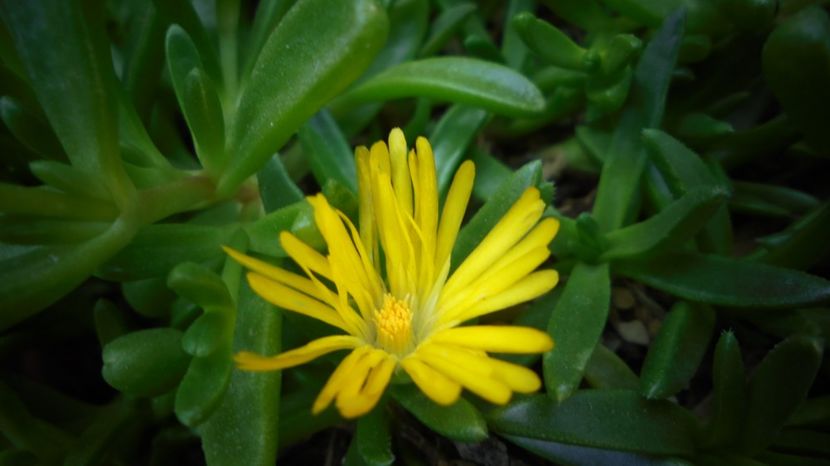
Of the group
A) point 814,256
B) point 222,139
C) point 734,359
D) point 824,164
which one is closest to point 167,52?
point 222,139

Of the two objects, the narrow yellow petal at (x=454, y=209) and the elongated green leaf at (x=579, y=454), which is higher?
the narrow yellow petal at (x=454, y=209)

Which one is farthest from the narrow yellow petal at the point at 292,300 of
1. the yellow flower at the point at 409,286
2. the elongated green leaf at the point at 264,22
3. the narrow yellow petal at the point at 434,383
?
the elongated green leaf at the point at 264,22

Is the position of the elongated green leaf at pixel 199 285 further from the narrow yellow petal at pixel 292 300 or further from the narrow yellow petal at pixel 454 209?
the narrow yellow petal at pixel 454 209

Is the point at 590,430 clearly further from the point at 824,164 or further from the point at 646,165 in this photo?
the point at 824,164

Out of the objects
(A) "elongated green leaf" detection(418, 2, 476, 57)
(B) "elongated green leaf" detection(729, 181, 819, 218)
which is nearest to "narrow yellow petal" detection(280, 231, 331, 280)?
(A) "elongated green leaf" detection(418, 2, 476, 57)

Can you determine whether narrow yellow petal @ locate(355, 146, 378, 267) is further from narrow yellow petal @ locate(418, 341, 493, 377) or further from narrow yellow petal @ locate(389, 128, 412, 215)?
narrow yellow petal @ locate(418, 341, 493, 377)

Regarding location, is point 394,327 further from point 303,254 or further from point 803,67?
point 803,67

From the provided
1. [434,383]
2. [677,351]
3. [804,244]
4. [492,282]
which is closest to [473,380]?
[434,383]
